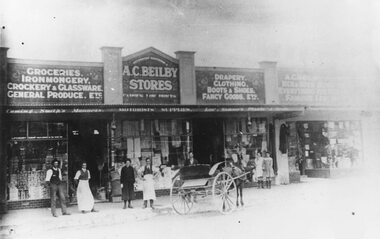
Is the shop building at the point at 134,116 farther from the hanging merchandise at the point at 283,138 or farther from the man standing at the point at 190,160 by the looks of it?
the man standing at the point at 190,160

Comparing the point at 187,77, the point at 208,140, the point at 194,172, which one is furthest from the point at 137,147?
the point at 194,172

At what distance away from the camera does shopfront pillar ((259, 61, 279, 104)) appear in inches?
648

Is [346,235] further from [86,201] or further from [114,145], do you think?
[114,145]

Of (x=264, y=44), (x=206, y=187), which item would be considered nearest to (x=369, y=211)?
(x=206, y=187)

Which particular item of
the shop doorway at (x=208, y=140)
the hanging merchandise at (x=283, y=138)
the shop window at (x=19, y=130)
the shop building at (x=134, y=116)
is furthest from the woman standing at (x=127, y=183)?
the hanging merchandise at (x=283, y=138)

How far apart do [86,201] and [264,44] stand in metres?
6.95

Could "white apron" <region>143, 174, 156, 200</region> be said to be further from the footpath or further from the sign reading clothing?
the sign reading clothing

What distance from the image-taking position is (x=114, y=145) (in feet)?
47.7

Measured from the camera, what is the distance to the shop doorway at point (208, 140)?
15.7m

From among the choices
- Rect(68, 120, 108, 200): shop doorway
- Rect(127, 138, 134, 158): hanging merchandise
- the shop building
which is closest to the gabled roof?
the shop building

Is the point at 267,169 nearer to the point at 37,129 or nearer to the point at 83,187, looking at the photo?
the point at 83,187

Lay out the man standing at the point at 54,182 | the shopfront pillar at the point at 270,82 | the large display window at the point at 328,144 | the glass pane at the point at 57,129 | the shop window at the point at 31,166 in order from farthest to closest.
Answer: the large display window at the point at 328,144
the shopfront pillar at the point at 270,82
the glass pane at the point at 57,129
the shop window at the point at 31,166
the man standing at the point at 54,182

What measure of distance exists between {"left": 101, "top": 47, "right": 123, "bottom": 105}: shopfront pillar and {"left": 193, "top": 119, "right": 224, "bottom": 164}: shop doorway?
317 cm

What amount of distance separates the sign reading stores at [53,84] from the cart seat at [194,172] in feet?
14.8
